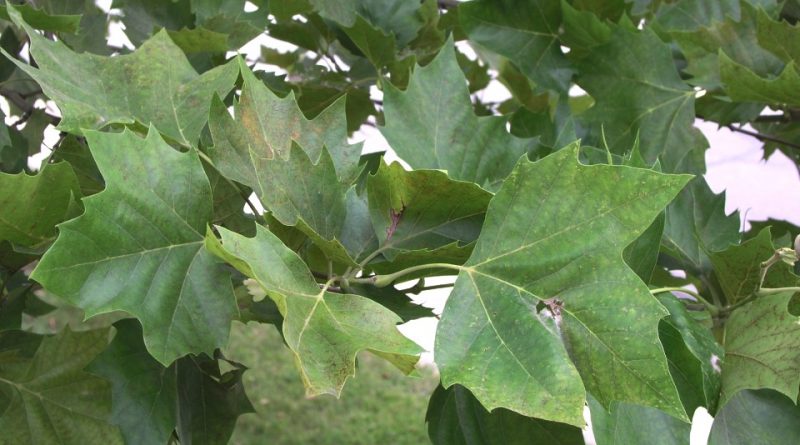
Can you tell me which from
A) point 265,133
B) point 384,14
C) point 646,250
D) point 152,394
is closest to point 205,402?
point 152,394

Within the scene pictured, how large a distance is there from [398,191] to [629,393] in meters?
0.20

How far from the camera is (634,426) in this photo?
0.64 metres

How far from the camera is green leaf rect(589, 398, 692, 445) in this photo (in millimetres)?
592

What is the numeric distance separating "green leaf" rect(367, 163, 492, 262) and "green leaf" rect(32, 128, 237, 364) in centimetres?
11

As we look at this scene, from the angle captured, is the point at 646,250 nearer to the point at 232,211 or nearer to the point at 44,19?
the point at 232,211

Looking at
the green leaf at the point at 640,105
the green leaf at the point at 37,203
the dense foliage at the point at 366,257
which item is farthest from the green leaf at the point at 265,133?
the green leaf at the point at 640,105

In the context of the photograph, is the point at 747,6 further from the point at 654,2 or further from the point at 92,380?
the point at 92,380

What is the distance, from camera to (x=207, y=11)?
39.8 inches

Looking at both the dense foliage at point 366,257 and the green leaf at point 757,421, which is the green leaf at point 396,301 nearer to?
the dense foliage at point 366,257

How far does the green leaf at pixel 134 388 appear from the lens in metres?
0.72

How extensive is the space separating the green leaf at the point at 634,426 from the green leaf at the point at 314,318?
17 cm

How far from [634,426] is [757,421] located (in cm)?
14

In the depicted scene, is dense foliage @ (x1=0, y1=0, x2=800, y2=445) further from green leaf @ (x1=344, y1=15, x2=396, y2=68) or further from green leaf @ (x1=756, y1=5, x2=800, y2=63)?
green leaf @ (x1=344, y1=15, x2=396, y2=68)

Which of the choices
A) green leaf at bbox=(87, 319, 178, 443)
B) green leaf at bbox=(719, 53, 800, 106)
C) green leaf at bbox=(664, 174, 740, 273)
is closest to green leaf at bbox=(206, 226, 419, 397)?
green leaf at bbox=(87, 319, 178, 443)
